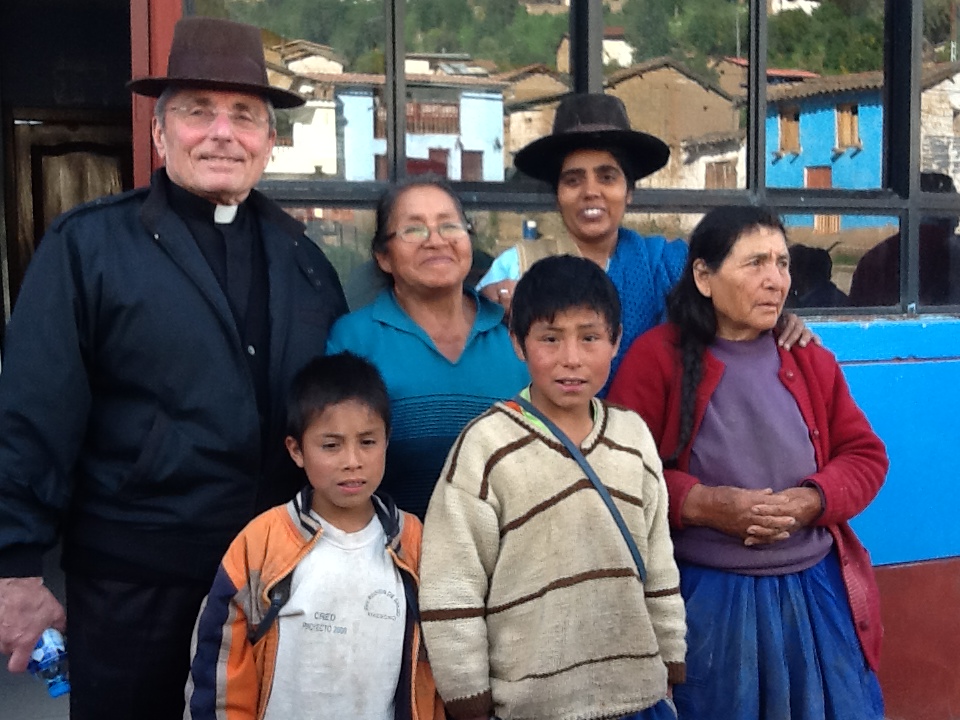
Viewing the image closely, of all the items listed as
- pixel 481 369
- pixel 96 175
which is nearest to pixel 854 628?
pixel 481 369

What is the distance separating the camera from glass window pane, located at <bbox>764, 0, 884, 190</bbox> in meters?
3.81

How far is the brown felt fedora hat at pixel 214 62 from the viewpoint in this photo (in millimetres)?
2264

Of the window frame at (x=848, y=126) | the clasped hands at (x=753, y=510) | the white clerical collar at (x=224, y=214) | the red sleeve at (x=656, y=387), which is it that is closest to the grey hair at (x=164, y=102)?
the white clerical collar at (x=224, y=214)

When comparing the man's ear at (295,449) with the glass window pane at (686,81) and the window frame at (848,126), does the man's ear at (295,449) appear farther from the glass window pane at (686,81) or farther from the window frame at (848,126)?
the window frame at (848,126)

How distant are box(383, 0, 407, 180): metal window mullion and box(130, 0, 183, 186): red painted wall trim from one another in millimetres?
652

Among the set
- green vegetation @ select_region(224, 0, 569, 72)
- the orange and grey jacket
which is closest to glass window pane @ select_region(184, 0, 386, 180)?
green vegetation @ select_region(224, 0, 569, 72)

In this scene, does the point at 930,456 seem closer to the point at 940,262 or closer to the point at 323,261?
the point at 940,262

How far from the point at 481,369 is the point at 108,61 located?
523 centimetres

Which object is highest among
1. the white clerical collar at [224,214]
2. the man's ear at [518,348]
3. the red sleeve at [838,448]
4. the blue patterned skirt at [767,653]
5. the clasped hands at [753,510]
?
the white clerical collar at [224,214]

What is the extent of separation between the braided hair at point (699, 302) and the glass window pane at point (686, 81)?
4.06 ft

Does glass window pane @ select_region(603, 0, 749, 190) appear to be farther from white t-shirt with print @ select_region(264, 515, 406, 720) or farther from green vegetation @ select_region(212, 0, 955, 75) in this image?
white t-shirt with print @ select_region(264, 515, 406, 720)

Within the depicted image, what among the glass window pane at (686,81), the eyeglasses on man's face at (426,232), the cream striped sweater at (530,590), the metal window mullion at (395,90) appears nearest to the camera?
the cream striped sweater at (530,590)

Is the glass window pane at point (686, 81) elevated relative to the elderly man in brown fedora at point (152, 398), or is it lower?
elevated

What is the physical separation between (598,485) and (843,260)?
2.28 meters
